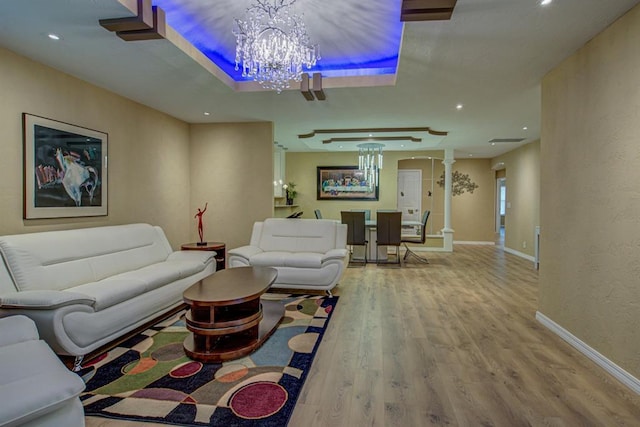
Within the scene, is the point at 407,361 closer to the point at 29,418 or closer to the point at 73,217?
the point at 29,418

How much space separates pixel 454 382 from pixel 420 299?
6.27 ft

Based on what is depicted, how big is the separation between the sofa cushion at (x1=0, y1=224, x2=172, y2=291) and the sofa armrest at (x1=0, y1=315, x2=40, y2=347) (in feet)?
2.80

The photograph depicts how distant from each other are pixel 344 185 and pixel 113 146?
5.66 metres

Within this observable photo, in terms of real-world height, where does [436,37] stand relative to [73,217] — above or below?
above

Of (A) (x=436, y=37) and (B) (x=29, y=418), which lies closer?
(B) (x=29, y=418)

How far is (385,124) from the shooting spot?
5562mm

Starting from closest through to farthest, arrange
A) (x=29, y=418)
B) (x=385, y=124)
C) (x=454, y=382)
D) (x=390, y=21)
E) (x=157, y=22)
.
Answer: (x=29, y=418) → (x=454, y=382) → (x=157, y=22) → (x=390, y=21) → (x=385, y=124)

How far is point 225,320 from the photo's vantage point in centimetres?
263

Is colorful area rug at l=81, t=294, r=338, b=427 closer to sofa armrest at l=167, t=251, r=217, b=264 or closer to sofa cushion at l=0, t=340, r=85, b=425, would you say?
sofa cushion at l=0, t=340, r=85, b=425

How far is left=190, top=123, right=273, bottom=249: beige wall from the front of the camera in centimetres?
545

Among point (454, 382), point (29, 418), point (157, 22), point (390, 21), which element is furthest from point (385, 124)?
point (29, 418)

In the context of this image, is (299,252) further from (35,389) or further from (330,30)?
(35,389)

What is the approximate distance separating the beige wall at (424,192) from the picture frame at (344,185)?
12 centimetres

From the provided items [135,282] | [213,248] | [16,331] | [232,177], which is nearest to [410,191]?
[232,177]
